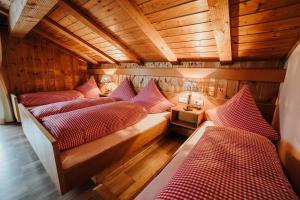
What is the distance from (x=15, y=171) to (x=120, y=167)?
125 centimetres

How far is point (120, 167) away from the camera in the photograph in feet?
5.86

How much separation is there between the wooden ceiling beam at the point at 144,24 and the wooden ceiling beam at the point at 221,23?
781 mm

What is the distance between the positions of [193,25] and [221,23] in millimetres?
338

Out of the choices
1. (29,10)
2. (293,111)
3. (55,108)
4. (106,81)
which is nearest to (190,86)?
(293,111)

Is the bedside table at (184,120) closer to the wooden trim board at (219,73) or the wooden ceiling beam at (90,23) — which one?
the wooden trim board at (219,73)

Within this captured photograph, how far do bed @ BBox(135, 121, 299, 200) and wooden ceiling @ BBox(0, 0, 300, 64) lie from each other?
1.13m

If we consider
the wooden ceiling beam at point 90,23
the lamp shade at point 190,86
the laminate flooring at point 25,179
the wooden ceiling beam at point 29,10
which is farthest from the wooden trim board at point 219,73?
the laminate flooring at point 25,179

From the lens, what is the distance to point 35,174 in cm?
166

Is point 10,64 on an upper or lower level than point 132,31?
lower

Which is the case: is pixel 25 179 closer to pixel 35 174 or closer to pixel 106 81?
pixel 35 174

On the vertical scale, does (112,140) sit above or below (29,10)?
below

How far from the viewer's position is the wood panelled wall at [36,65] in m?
3.11

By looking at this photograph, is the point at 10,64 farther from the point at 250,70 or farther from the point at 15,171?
the point at 250,70

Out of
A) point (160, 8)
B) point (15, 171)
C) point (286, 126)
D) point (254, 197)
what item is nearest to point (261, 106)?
point (286, 126)
